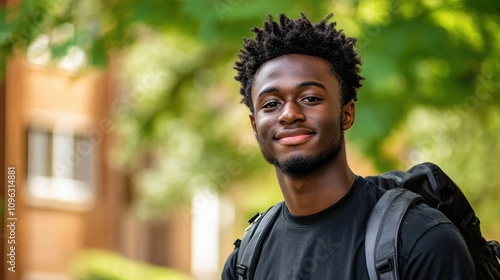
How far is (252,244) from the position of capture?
145 inches

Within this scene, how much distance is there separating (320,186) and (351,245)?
28cm

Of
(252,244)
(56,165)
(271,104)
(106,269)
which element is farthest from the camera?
(56,165)

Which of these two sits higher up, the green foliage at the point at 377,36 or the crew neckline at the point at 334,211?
the green foliage at the point at 377,36

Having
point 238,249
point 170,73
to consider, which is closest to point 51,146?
point 170,73

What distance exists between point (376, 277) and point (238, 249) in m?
0.79

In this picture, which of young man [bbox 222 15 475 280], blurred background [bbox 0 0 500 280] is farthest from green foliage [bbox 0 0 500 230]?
young man [bbox 222 15 475 280]

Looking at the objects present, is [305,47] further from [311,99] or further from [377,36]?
[377,36]

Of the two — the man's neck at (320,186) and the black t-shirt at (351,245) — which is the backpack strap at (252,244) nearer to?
the black t-shirt at (351,245)


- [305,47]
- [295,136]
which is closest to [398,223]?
[295,136]

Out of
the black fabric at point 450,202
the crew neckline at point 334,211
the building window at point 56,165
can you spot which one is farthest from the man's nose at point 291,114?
the building window at point 56,165

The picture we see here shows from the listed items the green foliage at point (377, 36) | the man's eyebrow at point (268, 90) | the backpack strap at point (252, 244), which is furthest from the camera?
the green foliage at point (377, 36)

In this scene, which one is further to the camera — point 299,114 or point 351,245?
point 299,114

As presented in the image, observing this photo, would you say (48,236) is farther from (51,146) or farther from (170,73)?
(170,73)

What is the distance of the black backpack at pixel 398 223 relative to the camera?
317cm
